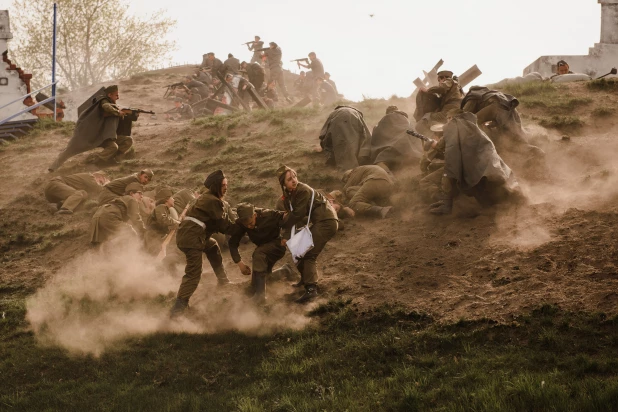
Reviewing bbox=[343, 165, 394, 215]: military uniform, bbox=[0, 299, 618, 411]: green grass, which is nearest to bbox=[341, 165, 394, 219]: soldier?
bbox=[343, 165, 394, 215]: military uniform

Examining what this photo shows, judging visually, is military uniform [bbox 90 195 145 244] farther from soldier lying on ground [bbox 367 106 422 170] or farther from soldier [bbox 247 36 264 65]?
soldier [bbox 247 36 264 65]

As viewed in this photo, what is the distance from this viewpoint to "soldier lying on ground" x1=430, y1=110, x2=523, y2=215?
37.8ft

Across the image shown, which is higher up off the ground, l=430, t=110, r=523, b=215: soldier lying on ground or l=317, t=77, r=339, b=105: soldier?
l=317, t=77, r=339, b=105: soldier

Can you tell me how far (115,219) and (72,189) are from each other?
10.2ft

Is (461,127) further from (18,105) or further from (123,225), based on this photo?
(18,105)

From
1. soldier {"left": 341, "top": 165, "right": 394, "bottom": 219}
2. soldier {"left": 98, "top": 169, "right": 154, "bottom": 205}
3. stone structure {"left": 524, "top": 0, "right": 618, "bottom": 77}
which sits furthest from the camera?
stone structure {"left": 524, "top": 0, "right": 618, "bottom": 77}

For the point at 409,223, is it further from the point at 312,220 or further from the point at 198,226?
the point at 198,226

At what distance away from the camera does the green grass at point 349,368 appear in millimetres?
6957

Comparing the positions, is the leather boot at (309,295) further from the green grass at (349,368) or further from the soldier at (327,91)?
the soldier at (327,91)

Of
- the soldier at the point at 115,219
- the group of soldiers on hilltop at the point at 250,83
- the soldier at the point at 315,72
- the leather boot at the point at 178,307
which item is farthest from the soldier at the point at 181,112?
the leather boot at the point at 178,307

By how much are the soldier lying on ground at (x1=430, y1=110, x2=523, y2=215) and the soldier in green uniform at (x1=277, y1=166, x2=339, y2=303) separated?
2.57m

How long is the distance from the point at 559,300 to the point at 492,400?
2.09 meters

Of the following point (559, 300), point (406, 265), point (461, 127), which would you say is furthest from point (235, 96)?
point (559, 300)

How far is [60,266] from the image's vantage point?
1260cm
